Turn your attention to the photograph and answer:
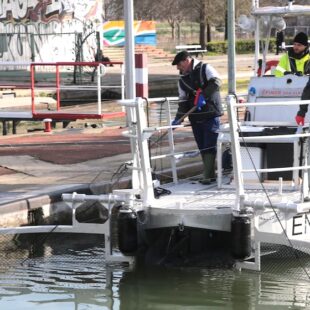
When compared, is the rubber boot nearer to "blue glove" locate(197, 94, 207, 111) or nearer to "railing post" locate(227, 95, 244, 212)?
"blue glove" locate(197, 94, 207, 111)

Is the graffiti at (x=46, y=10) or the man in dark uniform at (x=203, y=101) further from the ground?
the graffiti at (x=46, y=10)

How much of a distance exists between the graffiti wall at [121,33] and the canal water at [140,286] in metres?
40.5

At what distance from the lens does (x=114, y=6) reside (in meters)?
66.5

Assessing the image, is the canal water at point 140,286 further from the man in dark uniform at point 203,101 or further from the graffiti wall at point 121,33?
the graffiti wall at point 121,33

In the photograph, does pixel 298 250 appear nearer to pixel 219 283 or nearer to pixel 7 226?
pixel 219 283

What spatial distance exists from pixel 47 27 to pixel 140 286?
99.7ft

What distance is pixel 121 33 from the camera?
161 feet

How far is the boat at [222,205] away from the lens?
7.84 meters

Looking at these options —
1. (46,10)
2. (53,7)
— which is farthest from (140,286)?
(46,10)

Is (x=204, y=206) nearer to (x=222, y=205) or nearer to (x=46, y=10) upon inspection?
(x=222, y=205)

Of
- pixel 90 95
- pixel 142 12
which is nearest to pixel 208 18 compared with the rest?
pixel 142 12

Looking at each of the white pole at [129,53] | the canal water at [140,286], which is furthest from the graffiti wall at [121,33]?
the canal water at [140,286]

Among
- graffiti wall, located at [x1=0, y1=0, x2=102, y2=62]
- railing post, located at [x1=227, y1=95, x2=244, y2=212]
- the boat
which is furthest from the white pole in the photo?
graffiti wall, located at [x1=0, y1=0, x2=102, y2=62]

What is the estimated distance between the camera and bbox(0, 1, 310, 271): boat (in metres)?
7.84
